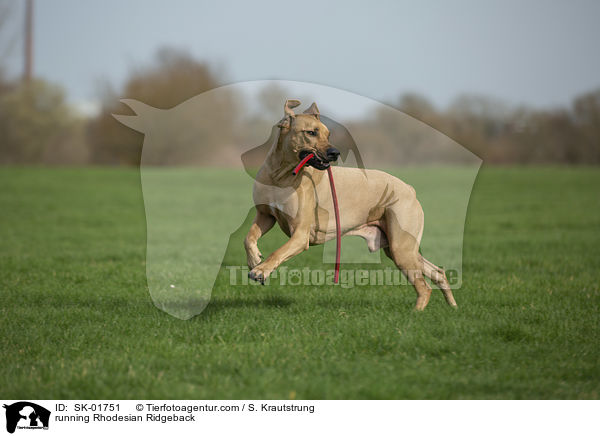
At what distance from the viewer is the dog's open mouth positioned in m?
5.90

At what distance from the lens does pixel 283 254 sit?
20.1 feet

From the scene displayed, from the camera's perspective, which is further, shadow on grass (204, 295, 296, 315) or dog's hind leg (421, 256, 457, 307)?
shadow on grass (204, 295, 296, 315)

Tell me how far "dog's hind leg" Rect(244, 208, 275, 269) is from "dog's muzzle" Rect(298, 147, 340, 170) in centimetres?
102

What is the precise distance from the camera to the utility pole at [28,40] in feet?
185

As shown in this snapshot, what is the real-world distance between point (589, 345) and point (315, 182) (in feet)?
→ 11.0

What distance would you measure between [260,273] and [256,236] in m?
0.82

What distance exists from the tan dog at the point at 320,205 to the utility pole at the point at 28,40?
5719 cm

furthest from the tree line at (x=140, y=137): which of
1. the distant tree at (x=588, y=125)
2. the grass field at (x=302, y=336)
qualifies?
the grass field at (x=302, y=336)

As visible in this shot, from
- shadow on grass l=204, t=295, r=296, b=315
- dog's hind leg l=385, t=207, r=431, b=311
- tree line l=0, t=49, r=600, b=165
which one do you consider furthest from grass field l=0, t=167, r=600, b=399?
tree line l=0, t=49, r=600, b=165

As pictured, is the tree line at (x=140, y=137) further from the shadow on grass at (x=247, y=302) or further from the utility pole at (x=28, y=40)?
the shadow on grass at (x=247, y=302)

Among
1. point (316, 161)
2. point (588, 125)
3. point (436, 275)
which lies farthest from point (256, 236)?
point (588, 125)

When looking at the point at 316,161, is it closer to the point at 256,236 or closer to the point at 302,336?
the point at 256,236

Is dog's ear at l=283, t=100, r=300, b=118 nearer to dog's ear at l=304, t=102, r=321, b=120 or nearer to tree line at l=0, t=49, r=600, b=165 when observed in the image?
dog's ear at l=304, t=102, r=321, b=120
